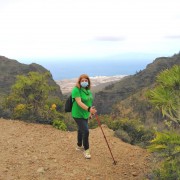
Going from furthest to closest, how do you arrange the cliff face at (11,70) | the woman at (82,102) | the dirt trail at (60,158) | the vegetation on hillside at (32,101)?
the cliff face at (11,70) → the vegetation on hillside at (32,101) → the woman at (82,102) → the dirt trail at (60,158)

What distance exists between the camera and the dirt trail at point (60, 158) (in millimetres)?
7545

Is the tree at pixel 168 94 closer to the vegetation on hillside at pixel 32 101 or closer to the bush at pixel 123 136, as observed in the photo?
the bush at pixel 123 136

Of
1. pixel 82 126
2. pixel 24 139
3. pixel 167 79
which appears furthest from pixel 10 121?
pixel 167 79

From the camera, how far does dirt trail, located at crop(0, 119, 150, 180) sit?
7.54 m

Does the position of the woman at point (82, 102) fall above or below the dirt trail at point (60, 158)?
above

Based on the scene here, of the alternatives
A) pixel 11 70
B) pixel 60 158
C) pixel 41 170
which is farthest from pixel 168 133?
pixel 11 70

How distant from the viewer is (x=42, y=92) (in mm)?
13945

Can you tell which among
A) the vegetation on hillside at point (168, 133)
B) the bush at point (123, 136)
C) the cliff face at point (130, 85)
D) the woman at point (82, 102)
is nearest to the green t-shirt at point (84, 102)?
the woman at point (82, 102)

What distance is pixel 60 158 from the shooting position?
8.61 metres

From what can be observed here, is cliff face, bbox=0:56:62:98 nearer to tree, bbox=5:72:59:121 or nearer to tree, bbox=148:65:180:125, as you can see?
tree, bbox=5:72:59:121

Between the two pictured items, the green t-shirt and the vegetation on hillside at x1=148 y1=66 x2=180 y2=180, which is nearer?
the vegetation on hillside at x1=148 y1=66 x2=180 y2=180

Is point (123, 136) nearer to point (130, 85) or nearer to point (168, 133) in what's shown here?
point (168, 133)

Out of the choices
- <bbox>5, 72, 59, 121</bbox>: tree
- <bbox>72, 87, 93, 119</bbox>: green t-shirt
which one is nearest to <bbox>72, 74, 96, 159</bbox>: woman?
<bbox>72, 87, 93, 119</bbox>: green t-shirt

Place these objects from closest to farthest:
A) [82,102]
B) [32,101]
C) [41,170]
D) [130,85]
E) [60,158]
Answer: [41,170] → [82,102] → [60,158] → [32,101] → [130,85]
